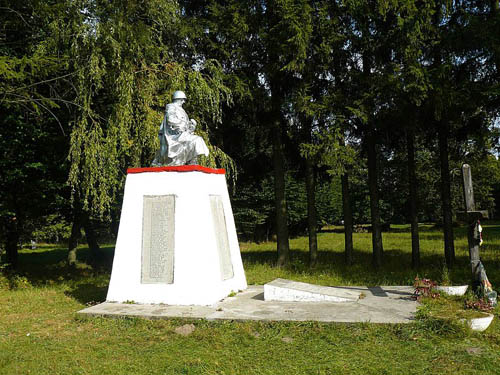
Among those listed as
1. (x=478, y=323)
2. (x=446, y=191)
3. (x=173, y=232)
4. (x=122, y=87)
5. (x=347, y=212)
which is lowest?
(x=478, y=323)

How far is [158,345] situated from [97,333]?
47.5 inches

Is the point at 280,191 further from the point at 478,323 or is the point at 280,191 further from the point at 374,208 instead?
the point at 478,323

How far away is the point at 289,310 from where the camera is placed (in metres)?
6.98

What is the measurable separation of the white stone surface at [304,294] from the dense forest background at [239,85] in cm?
422

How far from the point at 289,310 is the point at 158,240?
2.63 m

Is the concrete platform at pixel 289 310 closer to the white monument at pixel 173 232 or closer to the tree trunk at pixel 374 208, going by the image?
the white monument at pixel 173 232

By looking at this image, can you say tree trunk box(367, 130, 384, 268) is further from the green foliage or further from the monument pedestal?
the monument pedestal

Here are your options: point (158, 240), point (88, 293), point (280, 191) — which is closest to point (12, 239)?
point (88, 293)

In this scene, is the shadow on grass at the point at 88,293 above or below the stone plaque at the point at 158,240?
below

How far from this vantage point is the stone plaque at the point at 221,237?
27.6 feet

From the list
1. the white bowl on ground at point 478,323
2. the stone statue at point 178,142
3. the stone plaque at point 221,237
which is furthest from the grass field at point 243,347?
the stone statue at point 178,142

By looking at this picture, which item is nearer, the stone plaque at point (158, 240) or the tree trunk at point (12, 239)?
the stone plaque at point (158, 240)

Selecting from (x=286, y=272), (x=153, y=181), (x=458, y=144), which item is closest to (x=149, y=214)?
(x=153, y=181)

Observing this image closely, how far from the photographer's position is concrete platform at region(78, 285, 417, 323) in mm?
6395
